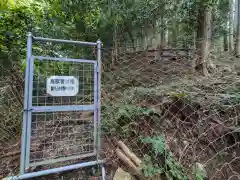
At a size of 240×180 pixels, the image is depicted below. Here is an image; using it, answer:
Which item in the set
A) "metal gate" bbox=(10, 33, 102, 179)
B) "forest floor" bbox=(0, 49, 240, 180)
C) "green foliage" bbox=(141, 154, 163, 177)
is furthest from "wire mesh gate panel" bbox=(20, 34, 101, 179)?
"green foliage" bbox=(141, 154, 163, 177)

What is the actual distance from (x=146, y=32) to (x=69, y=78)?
4.30 metres

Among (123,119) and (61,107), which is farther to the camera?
(123,119)

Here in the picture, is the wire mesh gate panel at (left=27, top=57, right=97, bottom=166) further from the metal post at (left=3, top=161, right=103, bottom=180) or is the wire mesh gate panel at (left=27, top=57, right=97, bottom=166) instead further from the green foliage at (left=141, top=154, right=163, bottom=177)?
the green foliage at (left=141, top=154, right=163, bottom=177)

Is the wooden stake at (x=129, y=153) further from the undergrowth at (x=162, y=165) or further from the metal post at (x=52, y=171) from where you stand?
the metal post at (x=52, y=171)

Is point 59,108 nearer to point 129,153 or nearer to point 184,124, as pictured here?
point 129,153

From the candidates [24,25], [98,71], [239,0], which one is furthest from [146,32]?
[98,71]

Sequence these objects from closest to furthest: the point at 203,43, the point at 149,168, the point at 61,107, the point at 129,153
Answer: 1. the point at 149,168
2. the point at 61,107
3. the point at 129,153
4. the point at 203,43

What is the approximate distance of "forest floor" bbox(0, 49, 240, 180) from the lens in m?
1.98

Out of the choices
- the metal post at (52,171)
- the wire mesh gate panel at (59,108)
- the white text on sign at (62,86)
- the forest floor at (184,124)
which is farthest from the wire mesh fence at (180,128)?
the white text on sign at (62,86)

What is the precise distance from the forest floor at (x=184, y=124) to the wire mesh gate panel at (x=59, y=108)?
25 centimetres

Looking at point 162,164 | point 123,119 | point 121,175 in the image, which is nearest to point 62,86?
point 123,119

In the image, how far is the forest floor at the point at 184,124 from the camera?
6.49 ft

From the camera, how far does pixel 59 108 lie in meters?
1.81

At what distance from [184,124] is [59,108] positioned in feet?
5.73
